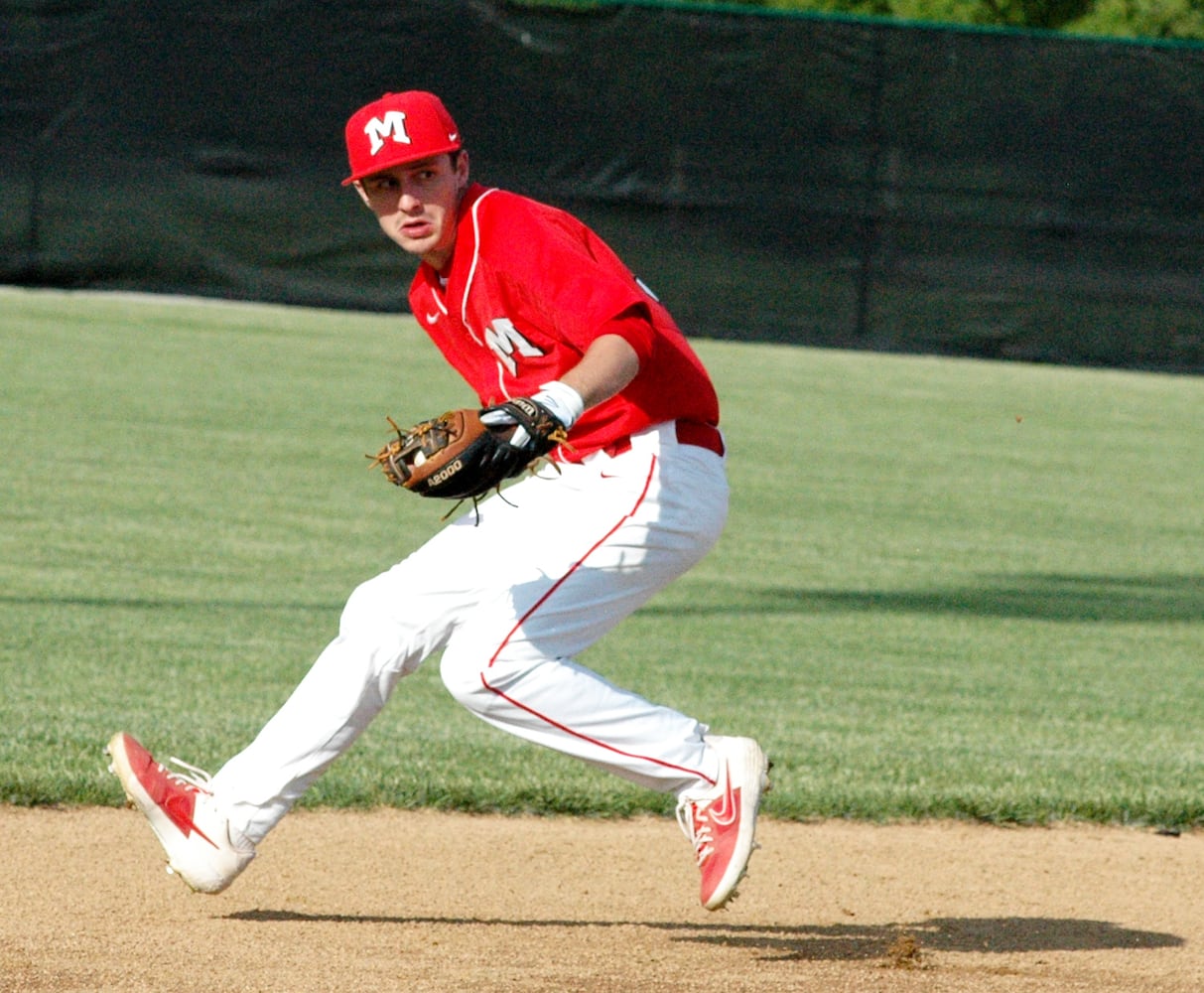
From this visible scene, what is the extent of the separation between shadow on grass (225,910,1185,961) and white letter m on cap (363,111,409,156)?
68.5 inches

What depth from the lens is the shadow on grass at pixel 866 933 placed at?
4.48 metres

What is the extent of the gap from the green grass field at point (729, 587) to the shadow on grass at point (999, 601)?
0.03 m

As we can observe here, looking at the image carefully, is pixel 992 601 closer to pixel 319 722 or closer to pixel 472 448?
pixel 319 722

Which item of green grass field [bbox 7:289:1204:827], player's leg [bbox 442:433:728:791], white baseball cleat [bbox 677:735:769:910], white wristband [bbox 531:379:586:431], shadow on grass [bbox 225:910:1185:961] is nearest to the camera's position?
white wristband [bbox 531:379:586:431]

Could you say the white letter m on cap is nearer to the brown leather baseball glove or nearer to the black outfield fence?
the brown leather baseball glove

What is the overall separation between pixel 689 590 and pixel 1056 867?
3937 mm

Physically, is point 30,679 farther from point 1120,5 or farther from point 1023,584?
point 1120,5

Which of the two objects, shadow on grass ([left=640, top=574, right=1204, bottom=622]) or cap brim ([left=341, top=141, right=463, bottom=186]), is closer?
cap brim ([left=341, top=141, right=463, bottom=186])

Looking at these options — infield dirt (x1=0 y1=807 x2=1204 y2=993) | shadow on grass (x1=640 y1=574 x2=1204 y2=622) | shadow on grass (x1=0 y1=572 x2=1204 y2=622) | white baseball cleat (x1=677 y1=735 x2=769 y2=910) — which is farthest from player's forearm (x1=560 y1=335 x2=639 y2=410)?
shadow on grass (x1=640 y1=574 x2=1204 y2=622)

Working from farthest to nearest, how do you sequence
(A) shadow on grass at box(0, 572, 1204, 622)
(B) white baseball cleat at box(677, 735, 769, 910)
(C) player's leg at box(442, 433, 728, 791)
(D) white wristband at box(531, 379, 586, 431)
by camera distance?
1. (A) shadow on grass at box(0, 572, 1204, 622)
2. (B) white baseball cleat at box(677, 735, 769, 910)
3. (C) player's leg at box(442, 433, 728, 791)
4. (D) white wristband at box(531, 379, 586, 431)

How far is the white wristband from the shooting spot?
379cm

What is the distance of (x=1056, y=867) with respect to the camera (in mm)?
5523

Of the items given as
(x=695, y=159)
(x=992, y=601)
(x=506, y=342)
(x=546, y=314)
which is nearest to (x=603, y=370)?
(x=546, y=314)

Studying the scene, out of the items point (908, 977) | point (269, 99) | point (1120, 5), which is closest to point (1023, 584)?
point (908, 977)
